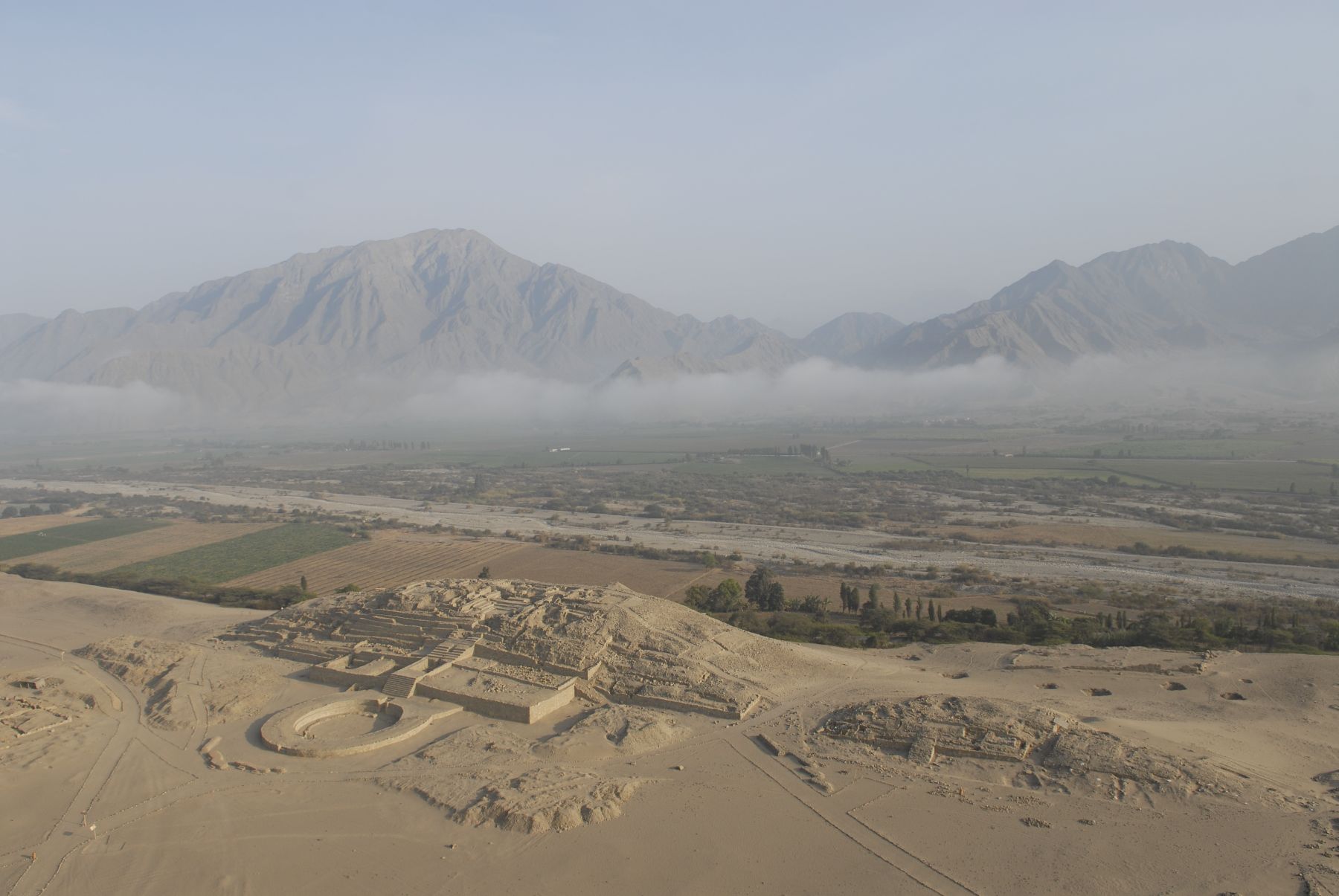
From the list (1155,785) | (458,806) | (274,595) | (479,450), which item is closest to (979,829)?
(1155,785)

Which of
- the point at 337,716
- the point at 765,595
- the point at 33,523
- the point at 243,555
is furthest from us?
the point at 33,523

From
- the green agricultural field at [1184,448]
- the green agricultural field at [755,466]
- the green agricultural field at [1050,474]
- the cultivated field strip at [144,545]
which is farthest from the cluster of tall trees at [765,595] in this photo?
the green agricultural field at [1184,448]

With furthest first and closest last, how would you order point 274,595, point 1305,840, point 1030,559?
point 1030,559 < point 274,595 < point 1305,840

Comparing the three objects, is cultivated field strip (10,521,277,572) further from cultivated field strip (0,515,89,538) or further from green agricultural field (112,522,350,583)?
cultivated field strip (0,515,89,538)

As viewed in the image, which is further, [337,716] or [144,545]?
[144,545]

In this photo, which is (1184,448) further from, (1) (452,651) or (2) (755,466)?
(1) (452,651)

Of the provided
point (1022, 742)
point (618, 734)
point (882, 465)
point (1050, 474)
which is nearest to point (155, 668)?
point (618, 734)

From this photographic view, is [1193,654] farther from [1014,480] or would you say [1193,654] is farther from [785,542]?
[1014,480]

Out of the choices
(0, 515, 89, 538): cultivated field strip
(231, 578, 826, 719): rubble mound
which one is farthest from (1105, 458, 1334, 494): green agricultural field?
(0, 515, 89, 538): cultivated field strip
